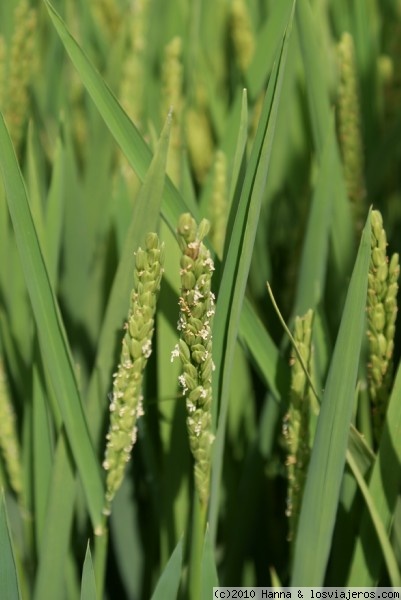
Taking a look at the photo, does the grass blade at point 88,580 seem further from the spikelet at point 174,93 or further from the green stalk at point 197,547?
the spikelet at point 174,93

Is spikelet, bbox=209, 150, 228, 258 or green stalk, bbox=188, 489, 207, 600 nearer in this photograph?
green stalk, bbox=188, 489, 207, 600

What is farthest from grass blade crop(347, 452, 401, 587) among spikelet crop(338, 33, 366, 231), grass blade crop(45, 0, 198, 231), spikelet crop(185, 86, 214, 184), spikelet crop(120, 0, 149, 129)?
spikelet crop(185, 86, 214, 184)

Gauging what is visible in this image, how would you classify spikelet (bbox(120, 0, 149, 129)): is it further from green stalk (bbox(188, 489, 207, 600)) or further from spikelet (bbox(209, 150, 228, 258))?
green stalk (bbox(188, 489, 207, 600))

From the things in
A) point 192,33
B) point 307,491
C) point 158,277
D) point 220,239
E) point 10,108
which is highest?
point 192,33

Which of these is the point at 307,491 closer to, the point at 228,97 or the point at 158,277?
the point at 158,277

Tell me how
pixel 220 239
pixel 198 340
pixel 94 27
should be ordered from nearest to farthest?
pixel 198 340
pixel 220 239
pixel 94 27

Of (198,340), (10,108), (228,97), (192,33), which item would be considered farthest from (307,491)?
(228,97)
